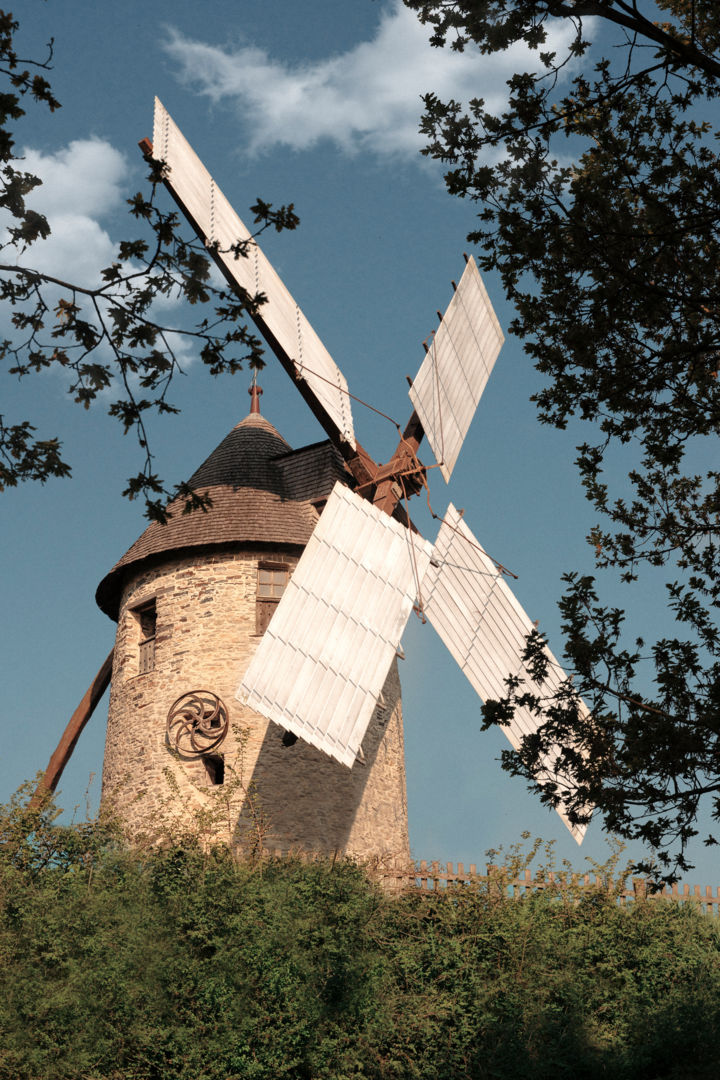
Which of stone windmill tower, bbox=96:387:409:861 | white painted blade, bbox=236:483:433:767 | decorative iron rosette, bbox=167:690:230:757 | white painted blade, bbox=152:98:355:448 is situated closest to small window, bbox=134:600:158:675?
stone windmill tower, bbox=96:387:409:861

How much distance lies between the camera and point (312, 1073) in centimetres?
1084

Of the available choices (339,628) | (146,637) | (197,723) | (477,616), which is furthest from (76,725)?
(477,616)

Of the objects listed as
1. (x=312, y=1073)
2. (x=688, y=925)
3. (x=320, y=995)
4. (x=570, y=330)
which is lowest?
(x=312, y=1073)

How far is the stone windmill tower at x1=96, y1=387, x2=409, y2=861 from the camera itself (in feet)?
49.4

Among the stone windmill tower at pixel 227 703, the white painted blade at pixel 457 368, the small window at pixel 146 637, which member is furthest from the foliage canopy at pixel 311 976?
the white painted blade at pixel 457 368

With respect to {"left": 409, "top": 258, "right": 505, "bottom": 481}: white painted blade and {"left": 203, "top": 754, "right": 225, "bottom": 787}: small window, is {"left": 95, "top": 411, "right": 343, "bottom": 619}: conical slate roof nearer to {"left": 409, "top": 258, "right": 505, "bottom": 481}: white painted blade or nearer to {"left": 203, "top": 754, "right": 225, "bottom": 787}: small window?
{"left": 409, "top": 258, "right": 505, "bottom": 481}: white painted blade

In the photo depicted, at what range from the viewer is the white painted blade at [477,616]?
16.9 m

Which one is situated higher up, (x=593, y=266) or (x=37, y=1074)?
(x=593, y=266)

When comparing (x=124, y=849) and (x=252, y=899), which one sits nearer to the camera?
(x=252, y=899)

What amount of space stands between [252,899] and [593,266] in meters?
7.95

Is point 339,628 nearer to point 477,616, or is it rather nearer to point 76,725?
point 477,616

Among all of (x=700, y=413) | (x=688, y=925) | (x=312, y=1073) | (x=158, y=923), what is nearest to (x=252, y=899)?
(x=158, y=923)

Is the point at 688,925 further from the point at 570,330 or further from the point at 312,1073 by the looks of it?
the point at 570,330

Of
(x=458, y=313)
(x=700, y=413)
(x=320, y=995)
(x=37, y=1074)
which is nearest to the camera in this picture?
(x=700, y=413)
